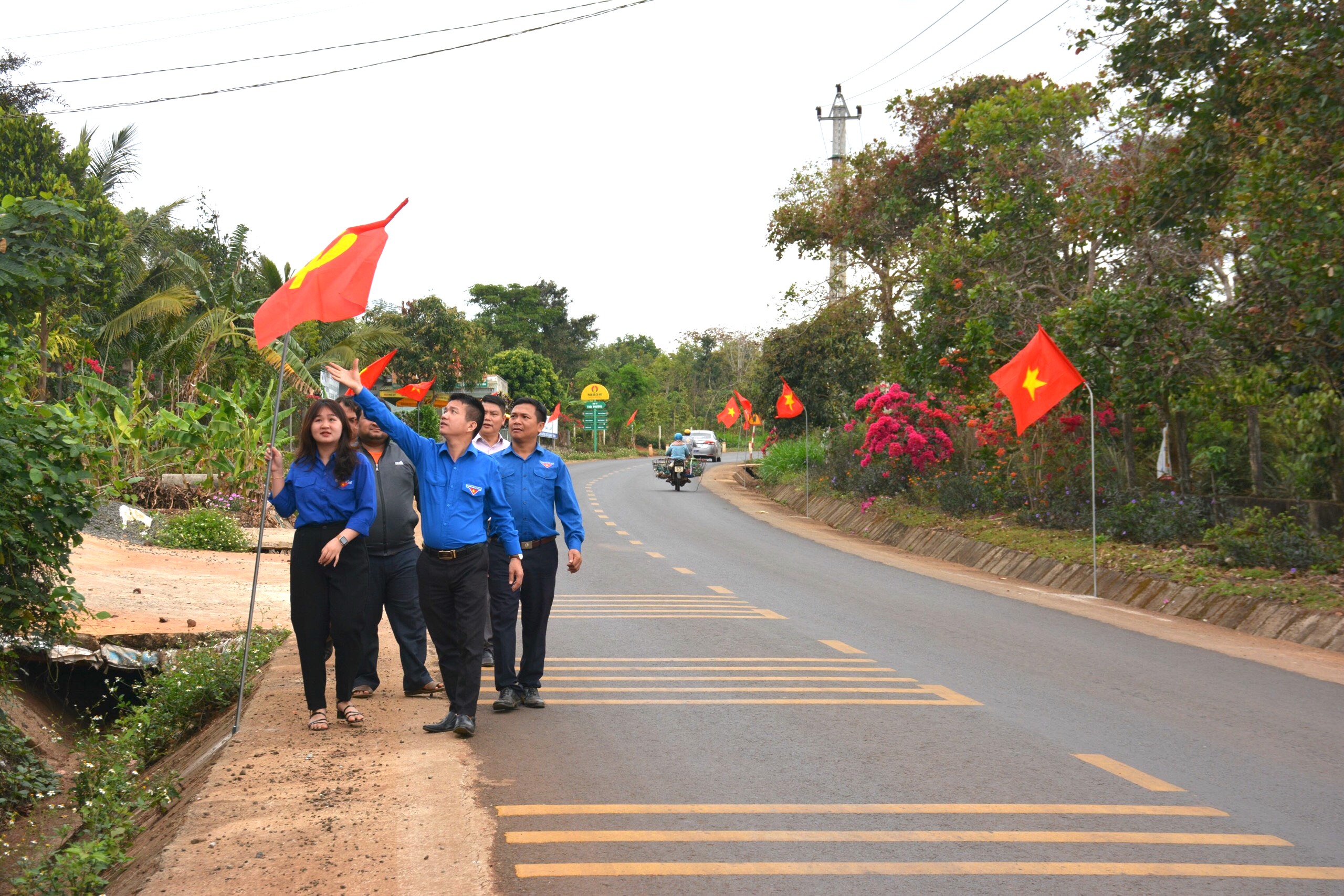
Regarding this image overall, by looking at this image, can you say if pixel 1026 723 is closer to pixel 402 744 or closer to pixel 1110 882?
pixel 1110 882

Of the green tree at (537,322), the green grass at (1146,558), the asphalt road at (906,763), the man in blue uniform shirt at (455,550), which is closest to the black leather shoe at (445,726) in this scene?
the man in blue uniform shirt at (455,550)

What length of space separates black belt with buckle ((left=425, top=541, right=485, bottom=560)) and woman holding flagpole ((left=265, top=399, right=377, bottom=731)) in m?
0.40

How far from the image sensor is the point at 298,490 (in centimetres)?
692

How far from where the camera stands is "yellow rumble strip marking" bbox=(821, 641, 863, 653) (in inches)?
408

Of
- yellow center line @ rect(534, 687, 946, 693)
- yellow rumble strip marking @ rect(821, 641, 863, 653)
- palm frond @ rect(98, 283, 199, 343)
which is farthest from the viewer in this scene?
palm frond @ rect(98, 283, 199, 343)

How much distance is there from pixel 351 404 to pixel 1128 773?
188 inches

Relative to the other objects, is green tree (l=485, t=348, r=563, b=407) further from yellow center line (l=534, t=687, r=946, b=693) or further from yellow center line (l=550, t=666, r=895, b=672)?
yellow center line (l=534, t=687, r=946, b=693)

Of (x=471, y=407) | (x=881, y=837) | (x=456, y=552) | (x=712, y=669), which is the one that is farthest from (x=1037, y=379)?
(x=881, y=837)

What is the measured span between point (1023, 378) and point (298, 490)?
11066 millimetres

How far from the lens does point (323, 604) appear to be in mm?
6988

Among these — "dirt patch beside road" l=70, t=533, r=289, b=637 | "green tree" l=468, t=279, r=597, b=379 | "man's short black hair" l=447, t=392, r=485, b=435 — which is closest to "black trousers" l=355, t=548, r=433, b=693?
"man's short black hair" l=447, t=392, r=485, b=435

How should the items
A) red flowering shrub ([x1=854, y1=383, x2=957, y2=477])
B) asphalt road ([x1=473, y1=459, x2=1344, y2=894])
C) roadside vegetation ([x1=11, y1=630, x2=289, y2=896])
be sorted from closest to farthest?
asphalt road ([x1=473, y1=459, x2=1344, y2=894]), roadside vegetation ([x1=11, y1=630, x2=289, y2=896]), red flowering shrub ([x1=854, y1=383, x2=957, y2=477])

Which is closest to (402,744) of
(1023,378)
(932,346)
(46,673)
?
(46,673)

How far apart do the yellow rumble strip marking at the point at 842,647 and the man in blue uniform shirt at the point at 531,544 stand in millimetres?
3225
